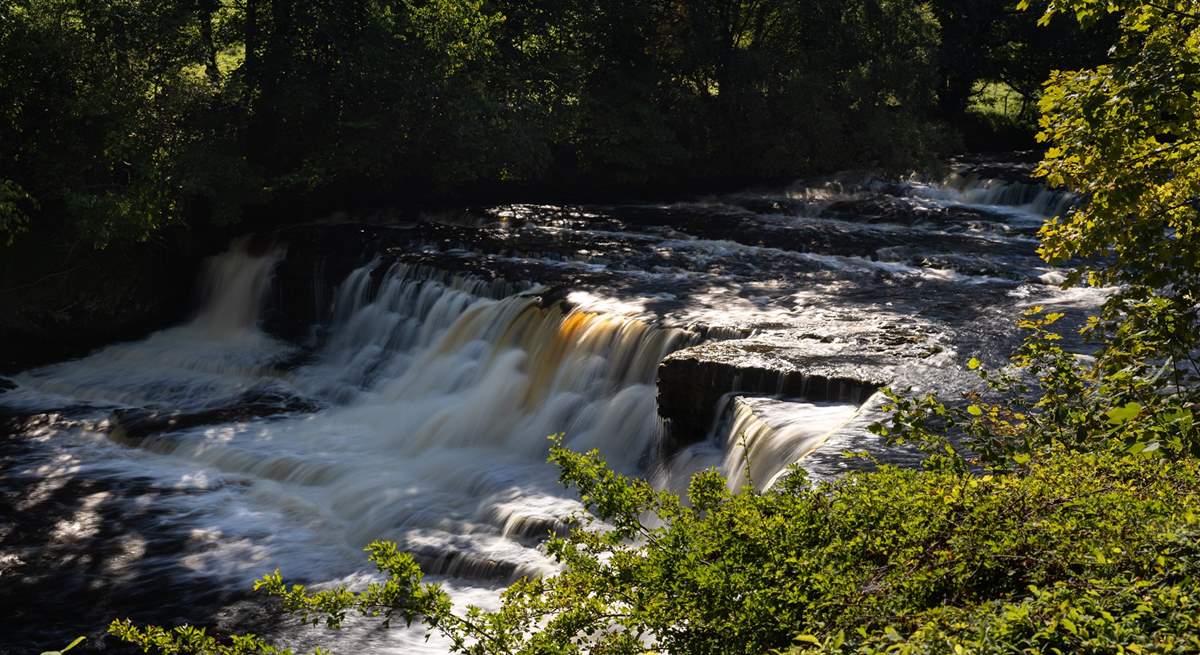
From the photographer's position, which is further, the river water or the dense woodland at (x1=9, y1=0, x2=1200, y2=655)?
the river water

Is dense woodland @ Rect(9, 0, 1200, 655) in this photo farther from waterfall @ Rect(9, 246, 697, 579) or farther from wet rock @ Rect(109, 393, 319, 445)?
wet rock @ Rect(109, 393, 319, 445)

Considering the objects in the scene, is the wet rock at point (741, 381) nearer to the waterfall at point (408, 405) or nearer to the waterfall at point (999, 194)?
the waterfall at point (408, 405)

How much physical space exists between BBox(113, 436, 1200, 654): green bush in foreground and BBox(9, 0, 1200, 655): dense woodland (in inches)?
0.9

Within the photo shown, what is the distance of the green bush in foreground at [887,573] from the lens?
15.9 feet

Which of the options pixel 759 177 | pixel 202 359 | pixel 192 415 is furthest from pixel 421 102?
pixel 759 177

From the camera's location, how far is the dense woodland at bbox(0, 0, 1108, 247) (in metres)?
19.6

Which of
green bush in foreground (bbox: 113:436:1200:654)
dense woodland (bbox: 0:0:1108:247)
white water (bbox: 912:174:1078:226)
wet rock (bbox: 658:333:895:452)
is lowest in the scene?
wet rock (bbox: 658:333:895:452)

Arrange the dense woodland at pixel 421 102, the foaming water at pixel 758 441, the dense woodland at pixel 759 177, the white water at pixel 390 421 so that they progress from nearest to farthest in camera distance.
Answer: the dense woodland at pixel 759 177 → the foaming water at pixel 758 441 → the white water at pixel 390 421 → the dense woodland at pixel 421 102

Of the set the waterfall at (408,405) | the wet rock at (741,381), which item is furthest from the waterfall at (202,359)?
the wet rock at (741,381)

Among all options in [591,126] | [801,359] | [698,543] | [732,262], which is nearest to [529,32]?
[591,126]

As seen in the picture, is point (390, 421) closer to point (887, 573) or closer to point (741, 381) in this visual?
point (741, 381)

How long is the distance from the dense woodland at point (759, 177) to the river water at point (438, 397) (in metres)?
1.12

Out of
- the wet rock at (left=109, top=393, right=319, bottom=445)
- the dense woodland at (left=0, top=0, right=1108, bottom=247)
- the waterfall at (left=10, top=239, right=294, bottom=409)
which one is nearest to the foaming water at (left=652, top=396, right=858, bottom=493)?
the wet rock at (left=109, top=393, right=319, bottom=445)

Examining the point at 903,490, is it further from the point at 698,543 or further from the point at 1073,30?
the point at 1073,30
